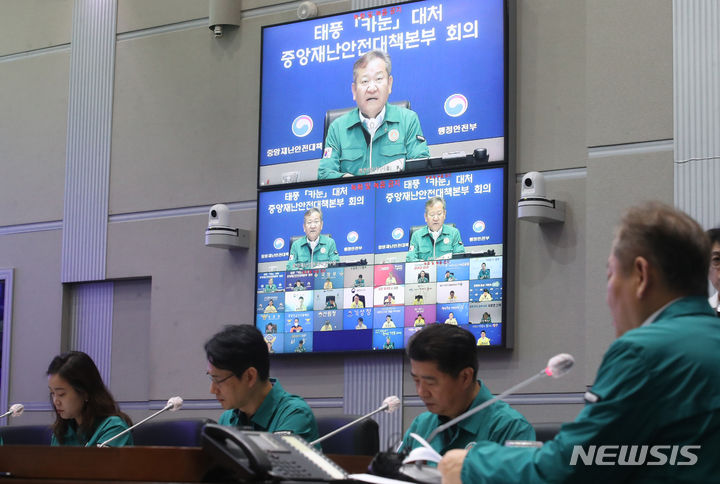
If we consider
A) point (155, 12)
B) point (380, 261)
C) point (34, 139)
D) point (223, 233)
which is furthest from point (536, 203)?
point (34, 139)

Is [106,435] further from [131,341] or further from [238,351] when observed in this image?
[131,341]

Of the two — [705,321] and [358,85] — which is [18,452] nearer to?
[705,321]

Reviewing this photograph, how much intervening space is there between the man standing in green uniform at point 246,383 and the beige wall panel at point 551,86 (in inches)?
81.5

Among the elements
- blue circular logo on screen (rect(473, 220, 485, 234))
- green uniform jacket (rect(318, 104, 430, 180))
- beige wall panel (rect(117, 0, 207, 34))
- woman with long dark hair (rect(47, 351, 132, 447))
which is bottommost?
woman with long dark hair (rect(47, 351, 132, 447))

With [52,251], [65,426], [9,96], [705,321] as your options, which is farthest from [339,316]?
[705,321]

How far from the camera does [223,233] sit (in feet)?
18.5

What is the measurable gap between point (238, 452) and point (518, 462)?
48cm

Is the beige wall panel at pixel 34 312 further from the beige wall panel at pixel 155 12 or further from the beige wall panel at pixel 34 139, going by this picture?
the beige wall panel at pixel 155 12

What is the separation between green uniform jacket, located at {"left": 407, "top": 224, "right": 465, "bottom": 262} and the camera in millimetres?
5008

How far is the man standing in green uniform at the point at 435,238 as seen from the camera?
502cm

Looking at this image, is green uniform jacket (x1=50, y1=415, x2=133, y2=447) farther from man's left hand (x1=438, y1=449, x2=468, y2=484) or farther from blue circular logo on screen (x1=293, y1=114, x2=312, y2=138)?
man's left hand (x1=438, y1=449, x2=468, y2=484)

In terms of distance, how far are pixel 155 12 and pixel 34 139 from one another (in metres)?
1.18

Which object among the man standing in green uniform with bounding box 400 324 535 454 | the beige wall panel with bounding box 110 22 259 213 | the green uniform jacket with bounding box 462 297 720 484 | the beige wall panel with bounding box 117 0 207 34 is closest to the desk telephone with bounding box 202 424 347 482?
the green uniform jacket with bounding box 462 297 720 484

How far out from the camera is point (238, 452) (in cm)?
174
